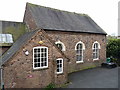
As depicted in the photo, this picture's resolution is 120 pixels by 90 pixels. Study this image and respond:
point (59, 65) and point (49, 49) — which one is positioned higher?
point (49, 49)

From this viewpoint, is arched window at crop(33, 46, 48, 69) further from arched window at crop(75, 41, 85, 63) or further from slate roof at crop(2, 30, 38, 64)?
arched window at crop(75, 41, 85, 63)

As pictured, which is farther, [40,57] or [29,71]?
[40,57]

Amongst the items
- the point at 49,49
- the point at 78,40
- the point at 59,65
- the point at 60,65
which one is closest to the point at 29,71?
the point at 49,49

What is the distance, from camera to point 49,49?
10.6 meters

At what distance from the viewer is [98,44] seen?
1975 centimetres

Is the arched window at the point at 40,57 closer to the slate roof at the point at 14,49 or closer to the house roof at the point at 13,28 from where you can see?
the slate roof at the point at 14,49

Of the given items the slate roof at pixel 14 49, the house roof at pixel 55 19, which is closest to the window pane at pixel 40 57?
the slate roof at pixel 14 49

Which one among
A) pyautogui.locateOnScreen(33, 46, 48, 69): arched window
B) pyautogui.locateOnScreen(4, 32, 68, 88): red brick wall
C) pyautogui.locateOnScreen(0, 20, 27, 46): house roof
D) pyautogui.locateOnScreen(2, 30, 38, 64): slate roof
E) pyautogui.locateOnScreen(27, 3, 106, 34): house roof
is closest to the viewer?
pyautogui.locateOnScreen(4, 32, 68, 88): red brick wall

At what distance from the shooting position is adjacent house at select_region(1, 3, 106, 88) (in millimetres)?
9219

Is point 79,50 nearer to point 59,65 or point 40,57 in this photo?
point 59,65

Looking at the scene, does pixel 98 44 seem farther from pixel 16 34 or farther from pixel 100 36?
pixel 16 34

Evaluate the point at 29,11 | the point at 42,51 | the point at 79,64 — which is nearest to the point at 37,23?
the point at 29,11

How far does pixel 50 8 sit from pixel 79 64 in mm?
10123

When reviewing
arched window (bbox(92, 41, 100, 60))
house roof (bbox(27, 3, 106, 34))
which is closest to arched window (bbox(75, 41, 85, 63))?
house roof (bbox(27, 3, 106, 34))
